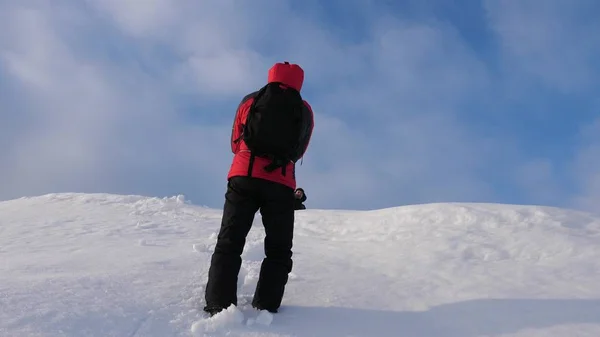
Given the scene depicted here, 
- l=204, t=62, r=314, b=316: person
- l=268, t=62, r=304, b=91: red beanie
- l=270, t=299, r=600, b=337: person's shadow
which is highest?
l=268, t=62, r=304, b=91: red beanie

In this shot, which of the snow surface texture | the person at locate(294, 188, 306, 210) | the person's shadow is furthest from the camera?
the person at locate(294, 188, 306, 210)

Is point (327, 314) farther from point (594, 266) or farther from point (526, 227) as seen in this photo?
point (526, 227)

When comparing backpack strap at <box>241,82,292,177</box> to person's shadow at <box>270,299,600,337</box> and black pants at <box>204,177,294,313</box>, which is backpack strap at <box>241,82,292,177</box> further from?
person's shadow at <box>270,299,600,337</box>

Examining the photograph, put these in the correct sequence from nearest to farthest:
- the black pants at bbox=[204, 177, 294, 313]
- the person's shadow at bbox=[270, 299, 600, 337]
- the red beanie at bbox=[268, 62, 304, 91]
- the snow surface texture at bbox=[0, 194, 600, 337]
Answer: the snow surface texture at bbox=[0, 194, 600, 337] → the person's shadow at bbox=[270, 299, 600, 337] → the black pants at bbox=[204, 177, 294, 313] → the red beanie at bbox=[268, 62, 304, 91]

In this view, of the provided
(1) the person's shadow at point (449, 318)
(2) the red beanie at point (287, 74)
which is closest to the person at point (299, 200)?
(1) the person's shadow at point (449, 318)

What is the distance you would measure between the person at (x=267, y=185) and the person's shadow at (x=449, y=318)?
0.38 meters

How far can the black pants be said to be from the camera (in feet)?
13.4

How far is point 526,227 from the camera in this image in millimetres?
6926

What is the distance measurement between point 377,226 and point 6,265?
17.1 ft

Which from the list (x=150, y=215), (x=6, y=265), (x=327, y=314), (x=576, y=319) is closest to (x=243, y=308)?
(x=327, y=314)

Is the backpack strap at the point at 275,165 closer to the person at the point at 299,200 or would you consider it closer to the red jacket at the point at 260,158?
the red jacket at the point at 260,158

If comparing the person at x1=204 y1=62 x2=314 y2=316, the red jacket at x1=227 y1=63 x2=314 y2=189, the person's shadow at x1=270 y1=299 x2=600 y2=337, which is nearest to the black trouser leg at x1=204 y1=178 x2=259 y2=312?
the person at x1=204 y1=62 x2=314 y2=316

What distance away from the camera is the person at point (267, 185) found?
4.14 m

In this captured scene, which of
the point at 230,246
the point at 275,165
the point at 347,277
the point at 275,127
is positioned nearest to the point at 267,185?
the point at 275,165
